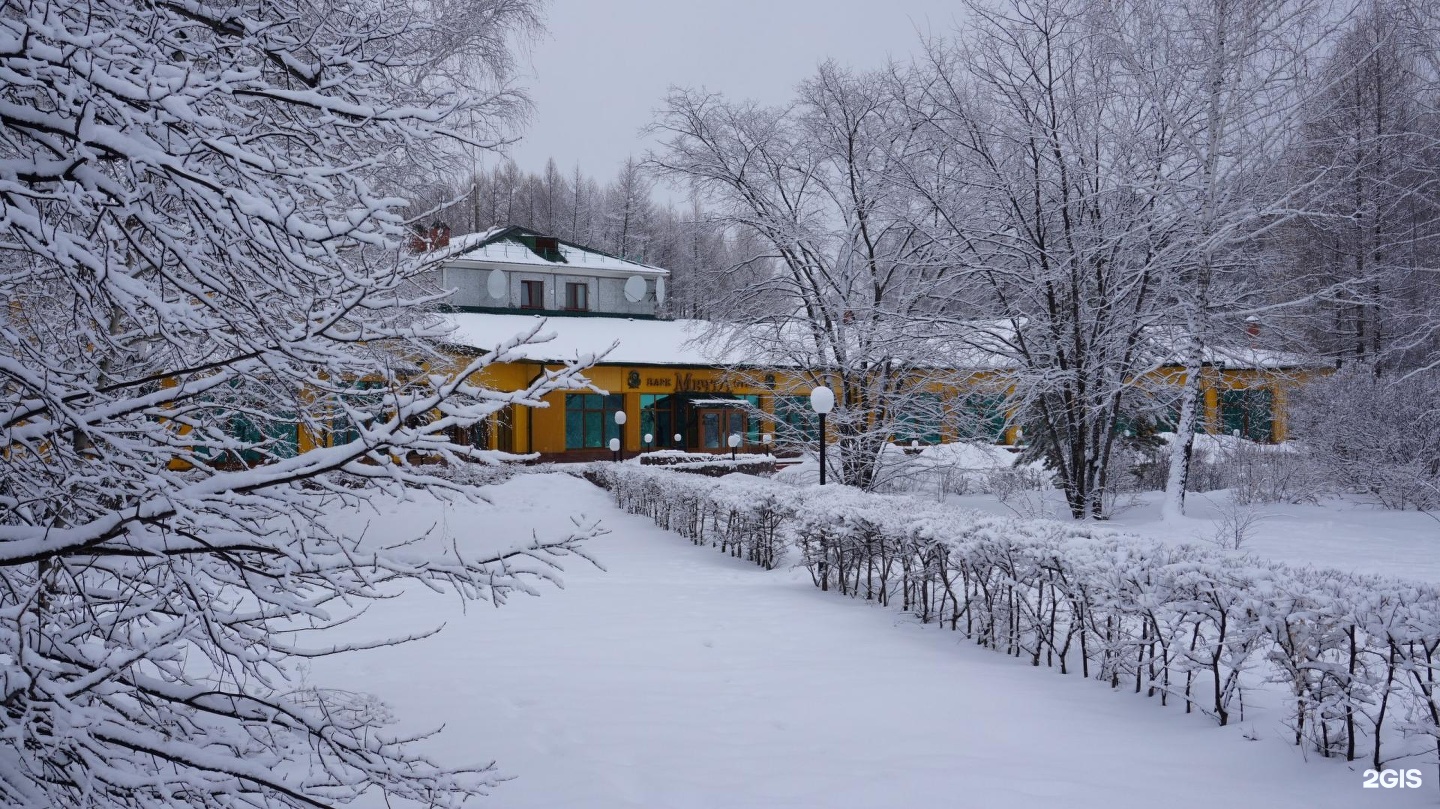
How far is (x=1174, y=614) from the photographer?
6.53 m

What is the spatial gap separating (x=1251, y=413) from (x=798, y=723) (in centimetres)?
2736

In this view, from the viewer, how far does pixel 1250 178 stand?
12.9 m

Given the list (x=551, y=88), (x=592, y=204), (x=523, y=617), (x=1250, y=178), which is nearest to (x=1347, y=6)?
(x=1250, y=178)

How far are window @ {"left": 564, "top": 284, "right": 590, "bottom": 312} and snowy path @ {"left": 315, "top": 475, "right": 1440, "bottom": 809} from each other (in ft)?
86.3

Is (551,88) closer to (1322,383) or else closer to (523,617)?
(523,617)

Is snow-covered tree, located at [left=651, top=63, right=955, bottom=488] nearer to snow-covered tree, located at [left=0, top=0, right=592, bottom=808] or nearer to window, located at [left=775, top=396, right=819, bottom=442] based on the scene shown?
window, located at [left=775, top=396, right=819, bottom=442]

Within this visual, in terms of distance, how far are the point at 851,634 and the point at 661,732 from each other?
9.77ft

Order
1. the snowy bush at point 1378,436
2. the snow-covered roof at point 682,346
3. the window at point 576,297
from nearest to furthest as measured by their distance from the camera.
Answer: the snow-covered roof at point 682,346
the snowy bush at point 1378,436
the window at point 576,297

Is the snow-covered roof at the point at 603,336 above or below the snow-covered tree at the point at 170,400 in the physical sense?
above

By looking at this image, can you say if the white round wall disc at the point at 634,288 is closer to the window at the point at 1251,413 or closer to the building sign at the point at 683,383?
the building sign at the point at 683,383

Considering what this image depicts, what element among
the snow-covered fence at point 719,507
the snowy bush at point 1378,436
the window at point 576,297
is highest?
the window at point 576,297

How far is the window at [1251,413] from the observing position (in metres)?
24.8

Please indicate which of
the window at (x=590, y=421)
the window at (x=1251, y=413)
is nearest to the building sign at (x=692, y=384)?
the window at (x=590, y=421)

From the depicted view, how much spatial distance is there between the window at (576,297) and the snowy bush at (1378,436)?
23.7 metres
